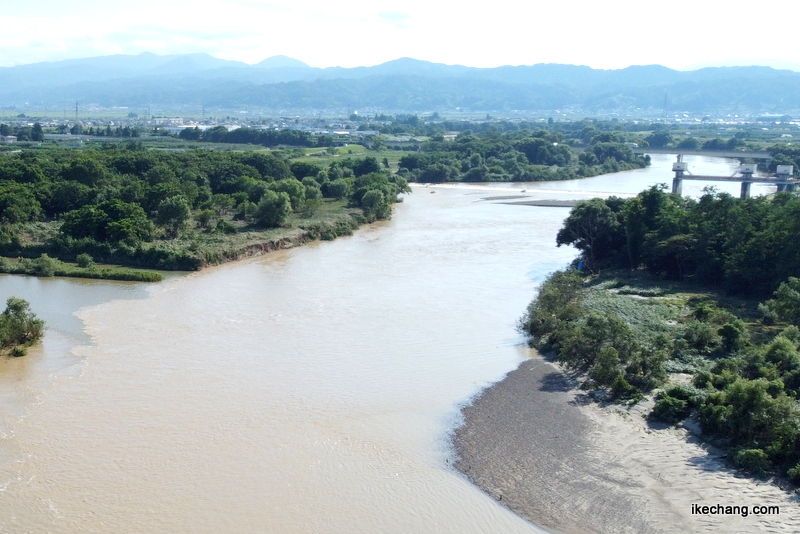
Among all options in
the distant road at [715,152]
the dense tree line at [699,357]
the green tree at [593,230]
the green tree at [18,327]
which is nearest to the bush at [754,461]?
the dense tree line at [699,357]

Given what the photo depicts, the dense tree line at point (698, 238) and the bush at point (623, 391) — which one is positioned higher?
the dense tree line at point (698, 238)

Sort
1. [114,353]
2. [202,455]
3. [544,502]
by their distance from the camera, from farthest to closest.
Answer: [114,353] < [202,455] < [544,502]

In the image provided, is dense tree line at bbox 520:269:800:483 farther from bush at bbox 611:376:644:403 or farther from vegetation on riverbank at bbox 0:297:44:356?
vegetation on riverbank at bbox 0:297:44:356

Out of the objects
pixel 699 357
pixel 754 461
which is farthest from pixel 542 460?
pixel 699 357

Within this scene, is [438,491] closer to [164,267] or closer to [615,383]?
[615,383]

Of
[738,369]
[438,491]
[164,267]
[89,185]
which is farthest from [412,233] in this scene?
[438,491]

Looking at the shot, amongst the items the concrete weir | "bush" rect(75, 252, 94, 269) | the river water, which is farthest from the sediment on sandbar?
the concrete weir

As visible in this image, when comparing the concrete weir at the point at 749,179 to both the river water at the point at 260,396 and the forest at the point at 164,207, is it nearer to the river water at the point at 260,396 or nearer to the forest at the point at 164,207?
the forest at the point at 164,207
